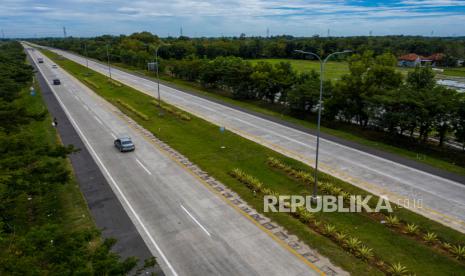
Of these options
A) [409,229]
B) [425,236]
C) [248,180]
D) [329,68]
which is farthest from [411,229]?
[329,68]

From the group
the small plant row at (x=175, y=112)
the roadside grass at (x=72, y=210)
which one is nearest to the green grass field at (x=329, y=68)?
the small plant row at (x=175, y=112)

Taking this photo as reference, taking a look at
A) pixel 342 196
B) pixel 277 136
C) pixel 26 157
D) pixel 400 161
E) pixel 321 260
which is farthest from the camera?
pixel 277 136

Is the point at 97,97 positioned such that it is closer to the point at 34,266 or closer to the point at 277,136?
the point at 277,136

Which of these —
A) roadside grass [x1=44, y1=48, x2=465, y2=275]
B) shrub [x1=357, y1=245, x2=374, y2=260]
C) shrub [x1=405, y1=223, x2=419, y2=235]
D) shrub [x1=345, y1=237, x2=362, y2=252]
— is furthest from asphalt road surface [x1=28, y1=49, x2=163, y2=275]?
→ shrub [x1=405, y1=223, x2=419, y2=235]

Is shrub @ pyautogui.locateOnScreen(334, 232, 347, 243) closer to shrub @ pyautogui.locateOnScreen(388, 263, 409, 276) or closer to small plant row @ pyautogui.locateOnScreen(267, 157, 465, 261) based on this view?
shrub @ pyautogui.locateOnScreen(388, 263, 409, 276)

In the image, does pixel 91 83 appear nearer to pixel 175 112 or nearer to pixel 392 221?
pixel 175 112

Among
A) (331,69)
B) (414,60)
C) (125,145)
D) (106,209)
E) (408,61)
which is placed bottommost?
(106,209)

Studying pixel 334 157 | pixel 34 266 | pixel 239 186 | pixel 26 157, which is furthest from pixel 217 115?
pixel 34 266
